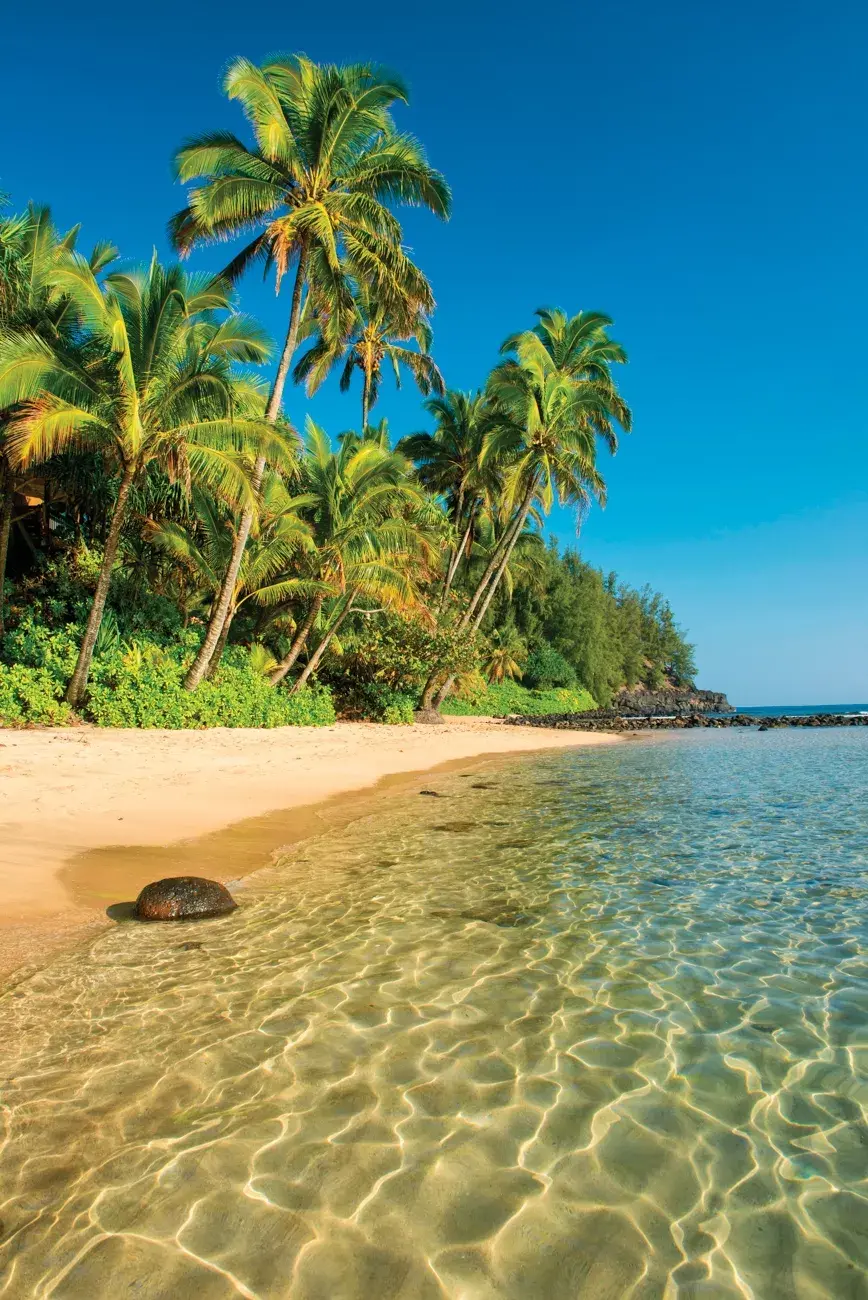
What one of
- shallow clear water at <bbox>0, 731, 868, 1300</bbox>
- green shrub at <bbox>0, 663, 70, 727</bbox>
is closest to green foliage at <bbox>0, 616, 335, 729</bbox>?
green shrub at <bbox>0, 663, 70, 727</bbox>

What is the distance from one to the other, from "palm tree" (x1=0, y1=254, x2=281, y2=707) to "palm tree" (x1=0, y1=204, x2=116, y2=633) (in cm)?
60

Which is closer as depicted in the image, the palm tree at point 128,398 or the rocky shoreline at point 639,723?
the palm tree at point 128,398

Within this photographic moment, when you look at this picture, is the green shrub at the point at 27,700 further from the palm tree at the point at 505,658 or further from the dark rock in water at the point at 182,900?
the palm tree at the point at 505,658

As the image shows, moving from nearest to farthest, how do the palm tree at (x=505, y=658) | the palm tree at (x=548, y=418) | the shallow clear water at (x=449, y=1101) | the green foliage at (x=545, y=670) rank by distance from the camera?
the shallow clear water at (x=449, y=1101)
the palm tree at (x=548, y=418)
the palm tree at (x=505, y=658)
the green foliage at (x=545, y=670)

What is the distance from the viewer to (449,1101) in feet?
10.4

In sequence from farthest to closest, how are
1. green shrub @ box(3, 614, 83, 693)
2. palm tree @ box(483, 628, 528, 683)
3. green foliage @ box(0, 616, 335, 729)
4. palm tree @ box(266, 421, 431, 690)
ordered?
1. palm tree @ box(483, 628, 528, 683)
2. palm tree @ box(266, 421, 431, 690)
3. green shrub @ box(3, 614, 83, 693)
4. green foliage @ box(0, 616, 335, 729)

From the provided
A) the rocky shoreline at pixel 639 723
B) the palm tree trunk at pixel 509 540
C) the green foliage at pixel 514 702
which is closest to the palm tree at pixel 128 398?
the palm tree trunk at pixel 509 540

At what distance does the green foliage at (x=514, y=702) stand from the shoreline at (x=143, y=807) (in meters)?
17.7

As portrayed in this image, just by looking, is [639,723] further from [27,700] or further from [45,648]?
[27,700]

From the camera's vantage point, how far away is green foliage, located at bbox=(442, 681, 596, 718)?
118 ft

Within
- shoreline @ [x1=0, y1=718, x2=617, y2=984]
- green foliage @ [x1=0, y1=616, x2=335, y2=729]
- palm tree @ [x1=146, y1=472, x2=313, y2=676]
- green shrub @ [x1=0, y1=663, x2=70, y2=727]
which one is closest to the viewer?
shoreline @ [x1=0, y1=718, x2=617, y2=984]

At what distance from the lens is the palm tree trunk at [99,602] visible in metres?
14.7

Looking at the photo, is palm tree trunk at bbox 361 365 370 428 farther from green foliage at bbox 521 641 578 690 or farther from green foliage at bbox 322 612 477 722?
green foliage at bbox 521 641 578 690

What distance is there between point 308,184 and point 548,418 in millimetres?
10872
